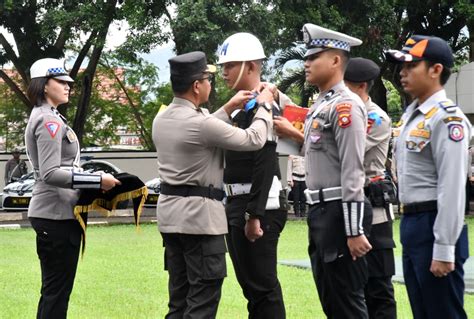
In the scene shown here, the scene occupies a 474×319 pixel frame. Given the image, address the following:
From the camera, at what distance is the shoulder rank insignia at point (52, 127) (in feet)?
21.2

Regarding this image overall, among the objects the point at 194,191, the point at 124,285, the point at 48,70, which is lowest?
the point at 124,285

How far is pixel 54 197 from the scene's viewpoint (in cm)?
660

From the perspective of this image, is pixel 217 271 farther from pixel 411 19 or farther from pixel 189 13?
pixel 411 19

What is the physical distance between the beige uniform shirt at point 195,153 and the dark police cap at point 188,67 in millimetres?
148

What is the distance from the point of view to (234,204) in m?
6.49

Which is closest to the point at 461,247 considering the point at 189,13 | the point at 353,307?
the point at 353,307

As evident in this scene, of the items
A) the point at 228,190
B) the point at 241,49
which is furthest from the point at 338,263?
the point at 241,49

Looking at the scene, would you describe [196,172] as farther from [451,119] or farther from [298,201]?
[298,201]

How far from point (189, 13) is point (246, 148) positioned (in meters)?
18.0

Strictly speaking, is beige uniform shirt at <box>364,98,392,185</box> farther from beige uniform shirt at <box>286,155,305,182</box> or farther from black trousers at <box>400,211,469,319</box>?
beige uniform shirt at <box>286,155,305,182</box>

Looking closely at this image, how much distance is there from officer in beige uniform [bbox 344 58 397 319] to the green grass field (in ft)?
4.82

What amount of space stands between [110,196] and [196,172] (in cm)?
100

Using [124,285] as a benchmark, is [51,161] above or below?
above

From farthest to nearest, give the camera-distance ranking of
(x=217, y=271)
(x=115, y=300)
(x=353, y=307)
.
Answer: (x=115, y=300)
(x=217, y=271)
(x=353, y=307)
